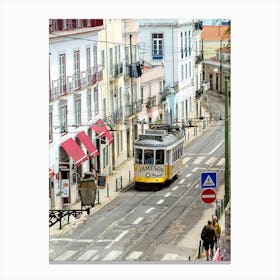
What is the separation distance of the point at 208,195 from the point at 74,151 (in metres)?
2.08

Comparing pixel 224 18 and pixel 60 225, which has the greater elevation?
pixel 224 18

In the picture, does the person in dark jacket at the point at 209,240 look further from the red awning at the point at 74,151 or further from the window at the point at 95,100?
the window at the point at 95,100

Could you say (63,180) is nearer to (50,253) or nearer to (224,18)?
(50,253)

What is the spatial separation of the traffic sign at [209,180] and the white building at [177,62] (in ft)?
3.09

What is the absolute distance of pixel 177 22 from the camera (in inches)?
993

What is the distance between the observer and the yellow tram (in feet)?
84.2

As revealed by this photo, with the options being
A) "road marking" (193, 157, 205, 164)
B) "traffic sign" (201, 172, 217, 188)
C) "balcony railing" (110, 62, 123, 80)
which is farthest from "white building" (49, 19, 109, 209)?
"traffic sign" (201, 172, 217, 188)

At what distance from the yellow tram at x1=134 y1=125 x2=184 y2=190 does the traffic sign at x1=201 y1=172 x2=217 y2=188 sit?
0.45 metres

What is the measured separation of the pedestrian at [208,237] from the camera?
2497 cm

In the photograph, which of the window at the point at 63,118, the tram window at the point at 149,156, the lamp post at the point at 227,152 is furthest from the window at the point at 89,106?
the lamp post at the point at 227,152

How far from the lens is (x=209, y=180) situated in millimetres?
A: 25406

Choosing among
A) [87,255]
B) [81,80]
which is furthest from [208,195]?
[81,80]
